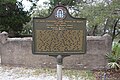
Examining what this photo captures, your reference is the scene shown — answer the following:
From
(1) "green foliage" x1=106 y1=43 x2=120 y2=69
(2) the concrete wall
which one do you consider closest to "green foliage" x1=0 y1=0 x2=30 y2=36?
(2) the concrete wall

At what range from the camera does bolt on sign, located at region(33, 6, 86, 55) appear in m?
4.93

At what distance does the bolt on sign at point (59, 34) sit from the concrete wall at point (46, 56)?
4229 mm

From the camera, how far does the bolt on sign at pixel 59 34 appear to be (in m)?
4.93

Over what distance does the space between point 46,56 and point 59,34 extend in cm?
465

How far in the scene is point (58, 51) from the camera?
4969mm

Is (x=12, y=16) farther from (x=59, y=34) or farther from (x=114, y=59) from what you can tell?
(x=59, y=34)

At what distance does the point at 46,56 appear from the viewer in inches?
374

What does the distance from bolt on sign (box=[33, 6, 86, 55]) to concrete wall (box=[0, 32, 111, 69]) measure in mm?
4229

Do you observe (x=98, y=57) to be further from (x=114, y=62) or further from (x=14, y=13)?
(x=14, y=13)

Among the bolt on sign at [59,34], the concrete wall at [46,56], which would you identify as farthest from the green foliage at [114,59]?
the bolt on sign at [59,34]

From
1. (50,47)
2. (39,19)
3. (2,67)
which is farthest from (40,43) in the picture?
(2,67)

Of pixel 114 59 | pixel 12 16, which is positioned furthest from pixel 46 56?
pixel 12 16

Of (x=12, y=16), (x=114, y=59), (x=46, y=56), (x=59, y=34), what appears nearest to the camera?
(x=59, y=34)

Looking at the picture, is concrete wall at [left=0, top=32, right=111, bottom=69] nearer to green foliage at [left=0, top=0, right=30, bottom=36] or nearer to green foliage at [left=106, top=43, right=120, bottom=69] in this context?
green foliage at [left=106, top=43, right=120, bottom=69]
